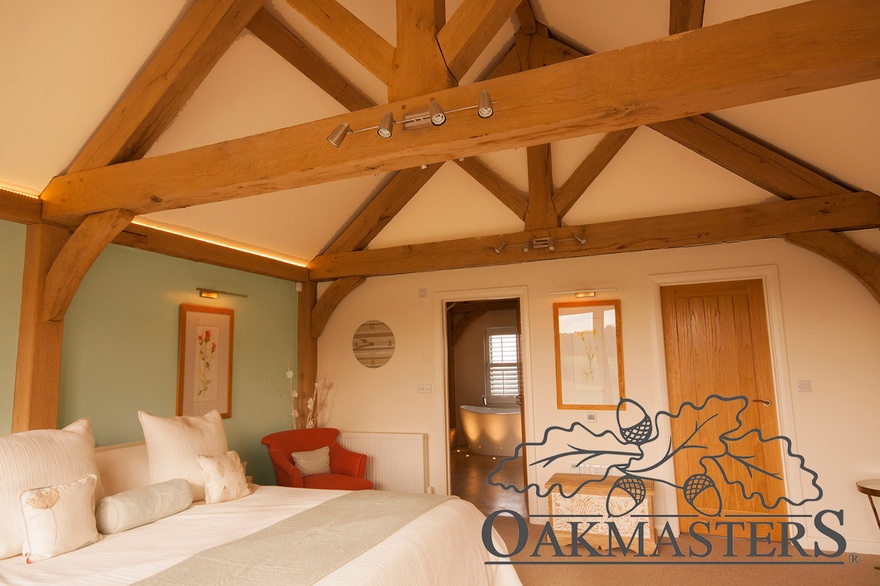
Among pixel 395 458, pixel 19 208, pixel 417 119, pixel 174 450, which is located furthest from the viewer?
pixel 395 458

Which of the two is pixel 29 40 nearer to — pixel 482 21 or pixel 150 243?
pixel 150 243

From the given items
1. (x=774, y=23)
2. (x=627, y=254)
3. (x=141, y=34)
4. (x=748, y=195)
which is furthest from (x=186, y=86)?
(x=748, y=195)

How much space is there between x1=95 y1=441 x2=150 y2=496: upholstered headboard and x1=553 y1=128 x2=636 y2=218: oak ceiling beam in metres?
3.62

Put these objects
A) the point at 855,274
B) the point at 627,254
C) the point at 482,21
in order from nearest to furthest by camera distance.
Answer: the point at 482,21
the point at 855,274
the point at 627,254

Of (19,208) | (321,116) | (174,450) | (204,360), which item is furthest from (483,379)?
(19,208)

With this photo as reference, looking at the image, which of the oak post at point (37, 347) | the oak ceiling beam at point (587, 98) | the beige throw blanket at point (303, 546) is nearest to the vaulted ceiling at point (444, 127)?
the oak ceiling beam at point (587, 98)

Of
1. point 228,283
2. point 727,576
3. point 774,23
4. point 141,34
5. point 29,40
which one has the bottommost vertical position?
point 727,576

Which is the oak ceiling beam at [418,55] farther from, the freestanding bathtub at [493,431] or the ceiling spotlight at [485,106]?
the freestanding bathtub at [493,431]

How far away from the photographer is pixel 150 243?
13.1 ft

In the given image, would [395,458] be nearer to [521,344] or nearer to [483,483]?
[483,483]

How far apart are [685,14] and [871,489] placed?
321 cm

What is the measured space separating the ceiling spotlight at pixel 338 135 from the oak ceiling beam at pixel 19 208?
6.87 ft

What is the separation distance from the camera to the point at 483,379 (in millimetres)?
9398

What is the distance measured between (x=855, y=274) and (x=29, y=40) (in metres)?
5.30
